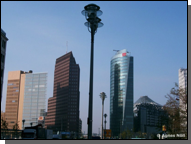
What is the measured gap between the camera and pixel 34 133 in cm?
4966

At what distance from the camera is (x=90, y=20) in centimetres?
2328

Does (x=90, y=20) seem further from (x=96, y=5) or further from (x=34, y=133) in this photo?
(x=34, y=133)
